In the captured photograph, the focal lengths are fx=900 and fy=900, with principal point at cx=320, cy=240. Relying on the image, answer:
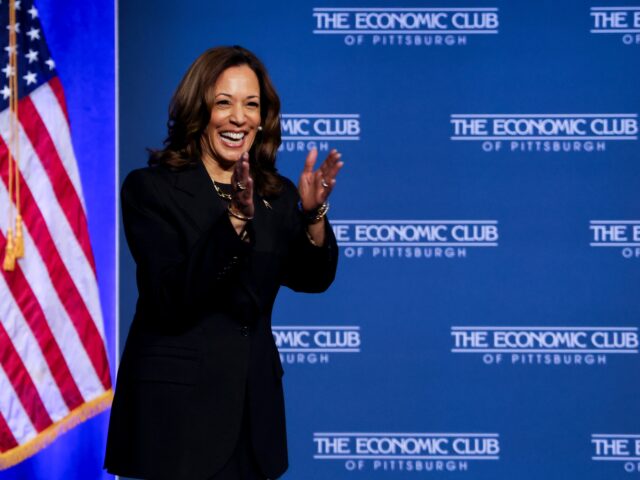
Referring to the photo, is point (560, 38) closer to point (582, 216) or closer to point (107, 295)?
point (582, 216)

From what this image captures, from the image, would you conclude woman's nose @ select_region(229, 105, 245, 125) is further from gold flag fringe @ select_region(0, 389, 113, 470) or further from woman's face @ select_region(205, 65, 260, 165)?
gold flag fringe @ select_region(0, 389, 113, 470)

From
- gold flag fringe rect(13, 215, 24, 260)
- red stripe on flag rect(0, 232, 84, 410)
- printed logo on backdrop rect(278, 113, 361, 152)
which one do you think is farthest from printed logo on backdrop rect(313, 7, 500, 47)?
red stripe on flag rect(0, 232, 84, 410)

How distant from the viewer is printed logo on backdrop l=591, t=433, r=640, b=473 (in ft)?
12.2

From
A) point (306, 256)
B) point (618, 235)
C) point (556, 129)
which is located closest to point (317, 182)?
point (306, 256)

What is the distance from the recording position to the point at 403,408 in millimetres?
3736

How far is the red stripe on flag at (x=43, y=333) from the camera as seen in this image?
3498 mm

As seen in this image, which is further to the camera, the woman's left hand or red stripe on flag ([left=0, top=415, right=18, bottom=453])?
red stripe on flag ([left=0, top=415, right=18, bottom=453])

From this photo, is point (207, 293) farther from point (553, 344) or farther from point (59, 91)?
point (553, 344)

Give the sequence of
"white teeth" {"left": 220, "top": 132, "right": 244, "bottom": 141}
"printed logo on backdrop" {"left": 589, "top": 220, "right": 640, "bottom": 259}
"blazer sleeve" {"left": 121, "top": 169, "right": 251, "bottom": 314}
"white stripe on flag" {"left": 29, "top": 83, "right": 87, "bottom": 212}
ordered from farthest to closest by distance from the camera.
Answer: "printed logo on backdrop" {"left": 589, "top": 220, "right": 640, "bottom": 259} < "white stripe on flag" {"left": 29, "top": 83, "right": 87, "bottom": 212} < "white teeth" {"left": 220, "top": 132, "right": 244, "bottom": 141} < "blazer sleeve" {"left": 121, "top": 169, "right": 251, "bottom": 314}

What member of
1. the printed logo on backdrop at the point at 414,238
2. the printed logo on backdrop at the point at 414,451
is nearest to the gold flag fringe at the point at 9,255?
the printed logo on backdrop at the point at 414,238

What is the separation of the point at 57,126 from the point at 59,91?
14 cm

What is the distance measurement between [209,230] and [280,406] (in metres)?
0.45

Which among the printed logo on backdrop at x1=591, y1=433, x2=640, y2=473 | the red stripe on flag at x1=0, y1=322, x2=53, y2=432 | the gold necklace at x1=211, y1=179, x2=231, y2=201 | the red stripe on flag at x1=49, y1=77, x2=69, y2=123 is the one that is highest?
the red stripe on flag at x1=49, y1=77, x2=69, y2=123

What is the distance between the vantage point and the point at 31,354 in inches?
138
